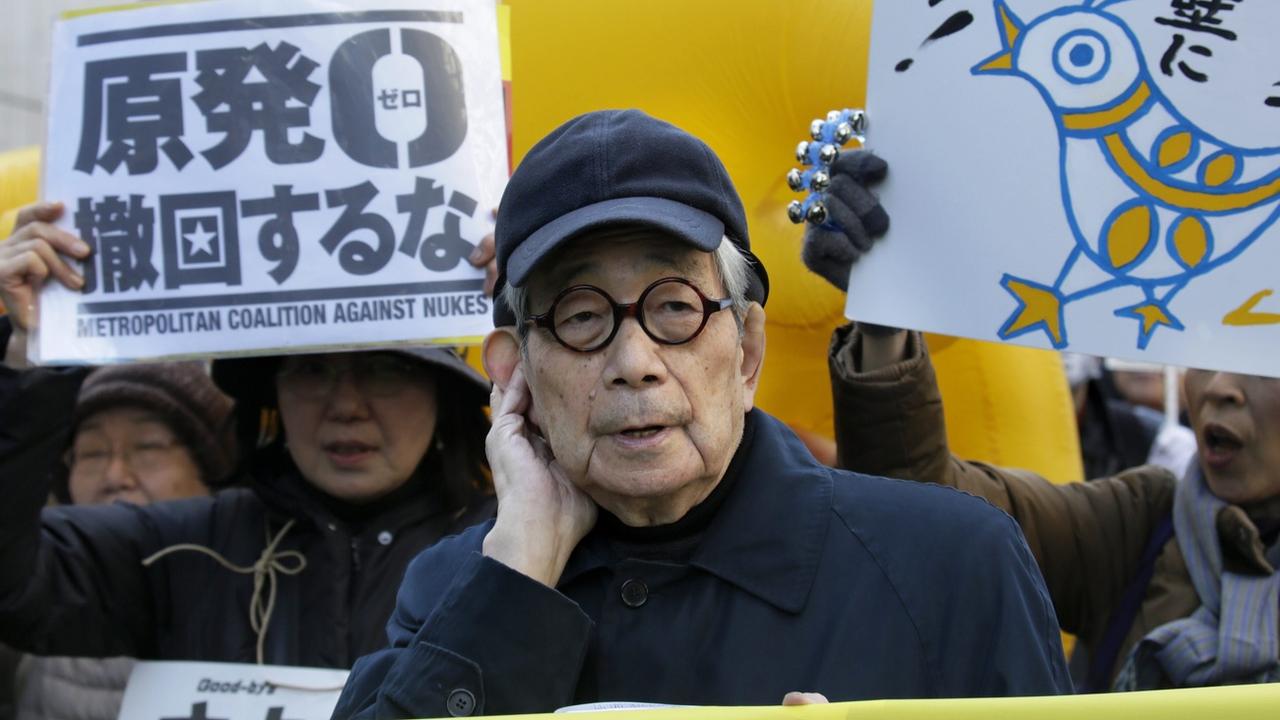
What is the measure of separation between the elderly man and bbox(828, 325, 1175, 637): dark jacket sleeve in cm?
60

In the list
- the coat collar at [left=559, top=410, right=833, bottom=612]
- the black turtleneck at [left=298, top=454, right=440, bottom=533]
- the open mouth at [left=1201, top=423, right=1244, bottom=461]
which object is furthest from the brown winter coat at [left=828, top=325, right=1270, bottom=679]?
the black turtleneck at [left=298, top=454, right=440, bottom=533]

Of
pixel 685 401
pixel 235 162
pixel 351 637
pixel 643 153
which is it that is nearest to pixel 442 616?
pixel 685 401

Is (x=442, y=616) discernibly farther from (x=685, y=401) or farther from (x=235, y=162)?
(x=235, y=162)

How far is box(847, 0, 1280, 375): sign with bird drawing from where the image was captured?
2.53 meters

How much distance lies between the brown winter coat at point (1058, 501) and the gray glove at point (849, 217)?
181 mm

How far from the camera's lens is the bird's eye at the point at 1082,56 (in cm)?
263

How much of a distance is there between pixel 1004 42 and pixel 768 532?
1152 millimetres

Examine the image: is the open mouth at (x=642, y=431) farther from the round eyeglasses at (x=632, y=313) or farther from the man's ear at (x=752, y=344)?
the man's ear at (x=752, y=344)

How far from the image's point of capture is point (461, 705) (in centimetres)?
191

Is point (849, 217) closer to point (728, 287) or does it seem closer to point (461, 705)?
point (728, 287)

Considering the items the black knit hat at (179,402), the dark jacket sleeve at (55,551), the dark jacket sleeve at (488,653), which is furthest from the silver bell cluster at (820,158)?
the black knit hat at (179,402)

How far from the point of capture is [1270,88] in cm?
251

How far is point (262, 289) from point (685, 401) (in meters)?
1.32

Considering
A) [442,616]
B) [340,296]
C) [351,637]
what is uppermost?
[340,296]
